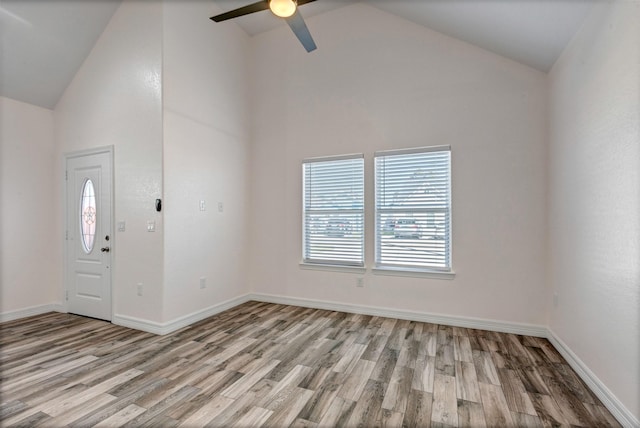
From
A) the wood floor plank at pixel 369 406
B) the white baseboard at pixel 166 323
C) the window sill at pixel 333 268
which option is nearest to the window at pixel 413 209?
the window sill at pixel 333 268

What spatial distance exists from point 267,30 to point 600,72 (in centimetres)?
426

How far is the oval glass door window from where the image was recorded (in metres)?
4.02

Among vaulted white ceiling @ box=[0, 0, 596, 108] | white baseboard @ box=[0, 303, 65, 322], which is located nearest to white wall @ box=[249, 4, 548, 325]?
vaulted white ceiling @ box=[0, 0, 596, 108]

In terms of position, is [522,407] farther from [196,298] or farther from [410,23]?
[410,23]

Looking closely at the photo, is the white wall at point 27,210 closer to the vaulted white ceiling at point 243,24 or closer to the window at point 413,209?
the vaulted white ceiling at point 243,24

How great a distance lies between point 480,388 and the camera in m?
2.29

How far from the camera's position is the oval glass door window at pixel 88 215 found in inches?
158

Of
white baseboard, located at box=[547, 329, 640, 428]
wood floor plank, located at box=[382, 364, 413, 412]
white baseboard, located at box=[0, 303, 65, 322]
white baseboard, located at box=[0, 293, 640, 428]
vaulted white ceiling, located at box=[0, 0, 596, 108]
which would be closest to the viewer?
white baseboard, located at box=[547, 329, 640, 428]

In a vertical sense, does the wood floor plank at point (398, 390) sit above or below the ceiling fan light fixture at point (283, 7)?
below

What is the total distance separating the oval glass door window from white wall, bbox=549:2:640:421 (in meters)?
5.44

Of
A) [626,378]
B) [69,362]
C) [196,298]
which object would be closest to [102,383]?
[69,362]

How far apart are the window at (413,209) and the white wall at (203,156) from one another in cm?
215

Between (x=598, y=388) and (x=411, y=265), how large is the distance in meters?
1.98

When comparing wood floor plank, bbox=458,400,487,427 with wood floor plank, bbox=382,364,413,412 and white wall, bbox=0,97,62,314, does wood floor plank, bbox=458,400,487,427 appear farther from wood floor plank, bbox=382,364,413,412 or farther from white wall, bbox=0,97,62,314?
white wall, bbox=0,97,62,314
